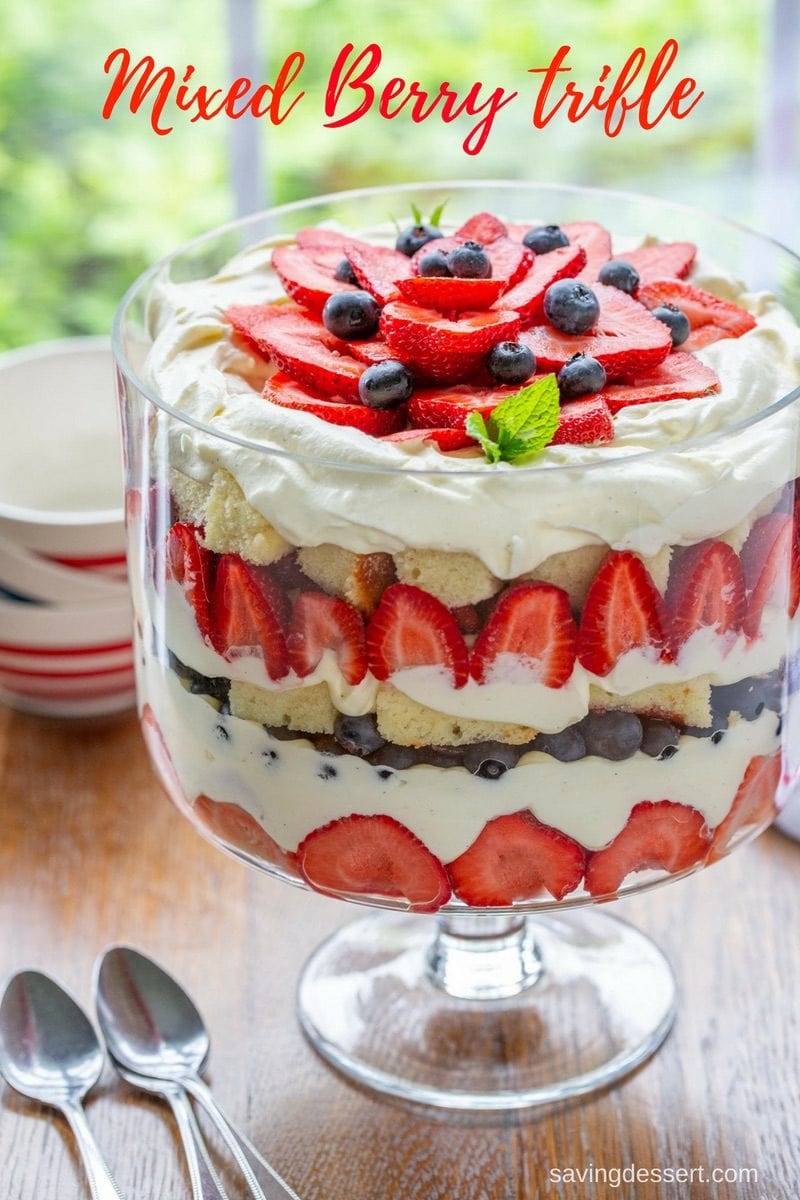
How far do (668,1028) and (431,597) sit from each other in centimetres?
64

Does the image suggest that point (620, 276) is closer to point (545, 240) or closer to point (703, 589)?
point (545, 240)

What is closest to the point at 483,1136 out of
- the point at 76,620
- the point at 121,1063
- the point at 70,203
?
the point at 121,1063

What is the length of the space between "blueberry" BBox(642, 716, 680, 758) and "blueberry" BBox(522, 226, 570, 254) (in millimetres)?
526

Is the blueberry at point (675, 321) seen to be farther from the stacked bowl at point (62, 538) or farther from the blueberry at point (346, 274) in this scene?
the stacked bowl at point (62, 538)

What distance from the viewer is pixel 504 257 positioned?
1441mm

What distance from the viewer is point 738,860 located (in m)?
1.71

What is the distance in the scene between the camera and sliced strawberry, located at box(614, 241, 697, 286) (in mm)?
1472

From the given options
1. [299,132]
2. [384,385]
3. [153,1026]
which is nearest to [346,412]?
[384,385]

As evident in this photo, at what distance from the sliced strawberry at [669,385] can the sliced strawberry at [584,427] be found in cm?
5

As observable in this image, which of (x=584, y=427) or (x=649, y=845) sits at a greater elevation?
(x=584, y=427)

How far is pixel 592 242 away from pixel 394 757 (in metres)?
0.62

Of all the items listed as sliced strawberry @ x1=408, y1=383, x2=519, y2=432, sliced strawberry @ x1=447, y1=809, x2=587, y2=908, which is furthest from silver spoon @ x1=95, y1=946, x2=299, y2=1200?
sliced strawberry @ x1=408, y1=383, x2=519, y2=432

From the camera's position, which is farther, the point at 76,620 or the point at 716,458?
the point at 76,620

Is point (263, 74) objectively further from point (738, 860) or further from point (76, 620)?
point (738, 860)
